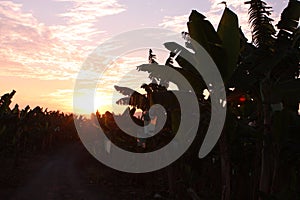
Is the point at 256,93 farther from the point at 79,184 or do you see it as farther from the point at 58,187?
the point at 79,184

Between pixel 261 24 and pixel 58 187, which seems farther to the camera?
pixel 58 187

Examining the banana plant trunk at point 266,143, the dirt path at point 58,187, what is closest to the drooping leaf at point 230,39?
the banana plant trunk at point 266,143

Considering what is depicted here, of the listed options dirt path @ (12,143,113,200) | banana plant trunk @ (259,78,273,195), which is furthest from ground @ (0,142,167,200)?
banana plant trunk @ (259,78,273,195)

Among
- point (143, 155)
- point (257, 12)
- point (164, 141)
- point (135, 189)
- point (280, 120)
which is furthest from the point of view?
point (143, 155)

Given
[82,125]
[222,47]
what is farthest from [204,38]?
[82,125]

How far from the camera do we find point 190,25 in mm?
5633

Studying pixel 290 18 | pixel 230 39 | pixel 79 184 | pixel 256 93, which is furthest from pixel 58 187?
pixel 290 18

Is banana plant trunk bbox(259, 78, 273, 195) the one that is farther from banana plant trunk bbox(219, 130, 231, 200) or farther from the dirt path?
the dirt path

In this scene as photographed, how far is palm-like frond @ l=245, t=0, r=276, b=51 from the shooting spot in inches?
230

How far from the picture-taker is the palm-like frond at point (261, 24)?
5.84 meters

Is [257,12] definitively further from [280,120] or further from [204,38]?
[280,120]

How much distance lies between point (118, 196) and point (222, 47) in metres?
7.83

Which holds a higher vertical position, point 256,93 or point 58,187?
point 256,93

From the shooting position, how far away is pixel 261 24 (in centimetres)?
591
